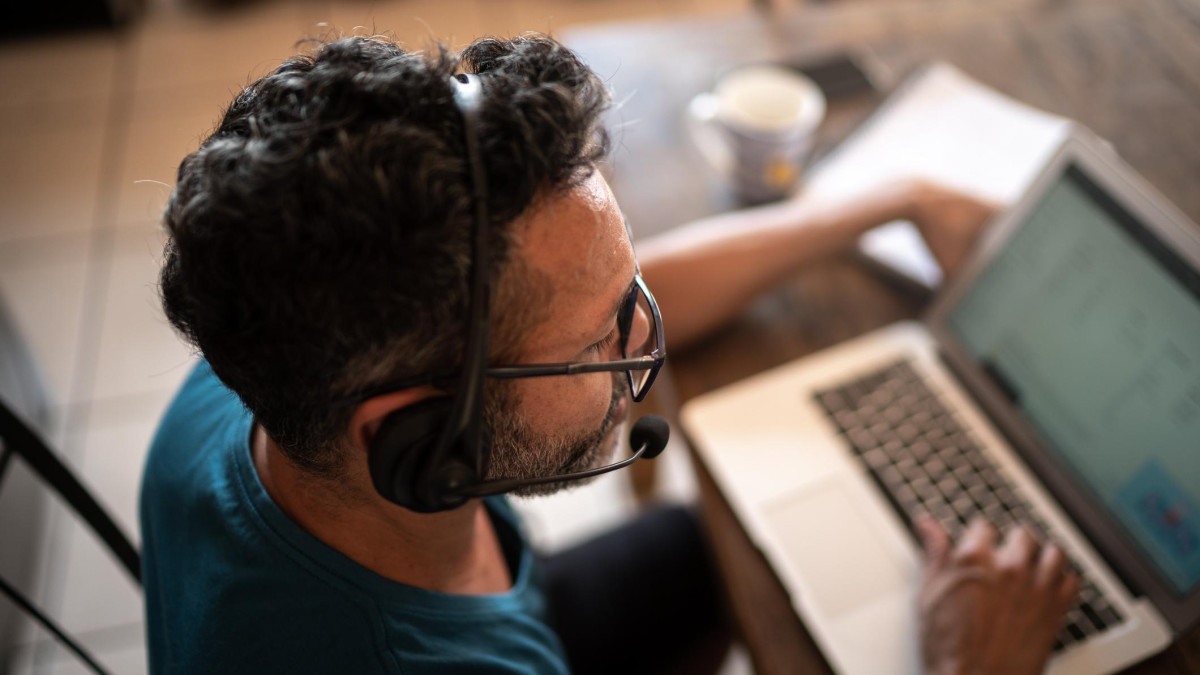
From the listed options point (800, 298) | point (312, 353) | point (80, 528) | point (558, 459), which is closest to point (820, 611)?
point (558, 459)

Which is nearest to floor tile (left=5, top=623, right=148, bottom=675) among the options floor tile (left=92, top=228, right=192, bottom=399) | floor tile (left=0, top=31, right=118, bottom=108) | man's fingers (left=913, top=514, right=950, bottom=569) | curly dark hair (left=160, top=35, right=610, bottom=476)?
floor tile (left=92, top=228, right=192, bottom=399)

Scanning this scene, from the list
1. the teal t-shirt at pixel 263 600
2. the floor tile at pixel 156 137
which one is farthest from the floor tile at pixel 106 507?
the teal t-shirt at pixel 263 600

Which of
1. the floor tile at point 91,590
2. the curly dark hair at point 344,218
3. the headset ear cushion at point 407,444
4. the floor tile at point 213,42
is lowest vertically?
the floor tile at point 91,590

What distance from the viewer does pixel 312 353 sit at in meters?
0.56

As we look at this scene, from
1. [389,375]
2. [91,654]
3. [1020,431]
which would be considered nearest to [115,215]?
[91,654]

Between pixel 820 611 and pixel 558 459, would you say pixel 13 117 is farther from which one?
pixel 820 611

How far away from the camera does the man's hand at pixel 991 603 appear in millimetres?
727

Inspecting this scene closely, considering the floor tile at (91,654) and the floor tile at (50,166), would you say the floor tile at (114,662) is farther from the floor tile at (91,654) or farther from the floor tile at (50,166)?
the floor tile at (50,166)

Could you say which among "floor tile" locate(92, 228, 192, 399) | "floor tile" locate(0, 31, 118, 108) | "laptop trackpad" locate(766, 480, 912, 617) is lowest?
"floor tile" locate(92, 228, 192, 399)

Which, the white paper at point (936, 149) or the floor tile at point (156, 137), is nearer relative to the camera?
the white paper at point (936, 149)

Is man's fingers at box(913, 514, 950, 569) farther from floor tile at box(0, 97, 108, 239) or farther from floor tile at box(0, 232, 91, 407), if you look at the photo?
floor tile at box(0, 97, 108, 239)

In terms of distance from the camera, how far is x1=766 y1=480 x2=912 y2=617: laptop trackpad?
2.58 ft

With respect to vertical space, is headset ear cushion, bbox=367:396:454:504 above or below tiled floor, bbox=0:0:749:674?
above

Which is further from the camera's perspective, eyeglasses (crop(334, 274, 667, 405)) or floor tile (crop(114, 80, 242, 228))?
floor tile (crop(114, 80, 242, 228))
